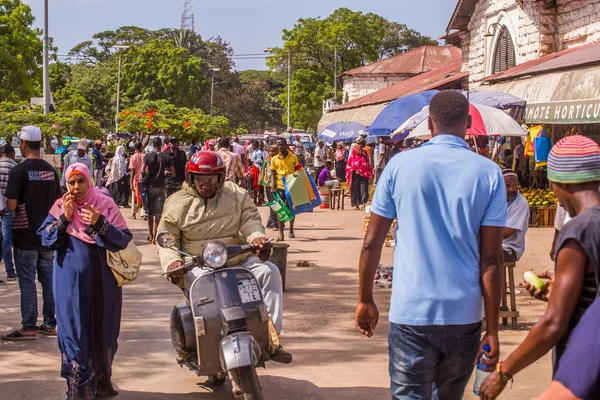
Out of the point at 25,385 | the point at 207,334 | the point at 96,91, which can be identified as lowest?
the point at 25,385

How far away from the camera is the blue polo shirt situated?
3723mm

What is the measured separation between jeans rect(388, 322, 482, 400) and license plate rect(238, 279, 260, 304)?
1743 mm

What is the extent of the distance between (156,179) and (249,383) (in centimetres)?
931

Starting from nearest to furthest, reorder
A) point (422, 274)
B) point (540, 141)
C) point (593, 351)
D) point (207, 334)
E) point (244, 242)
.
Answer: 1. point (593, 351)
2. point (422, 274)
3. point (207, 334)
4. point (244, 242)
5. point (540, 141)

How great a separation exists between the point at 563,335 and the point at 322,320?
223 inches

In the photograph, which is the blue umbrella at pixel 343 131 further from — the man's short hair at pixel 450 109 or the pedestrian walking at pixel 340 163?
the man's short hair at pixel 450 109

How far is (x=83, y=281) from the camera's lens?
5.66 metres

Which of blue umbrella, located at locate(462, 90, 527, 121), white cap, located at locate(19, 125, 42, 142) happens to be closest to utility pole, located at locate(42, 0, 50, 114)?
blue umbrella, located at locate(462, 90, 527, 121)

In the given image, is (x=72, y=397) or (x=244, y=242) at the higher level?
(x=244, y=242)

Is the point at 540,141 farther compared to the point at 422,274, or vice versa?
the point at 540,141

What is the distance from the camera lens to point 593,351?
7.32 ft

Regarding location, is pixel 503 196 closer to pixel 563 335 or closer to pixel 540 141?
pixel 563 335

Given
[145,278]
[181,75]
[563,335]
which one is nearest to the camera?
[563,335]

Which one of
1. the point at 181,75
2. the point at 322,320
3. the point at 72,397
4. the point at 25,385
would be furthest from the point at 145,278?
the point at 181,75
